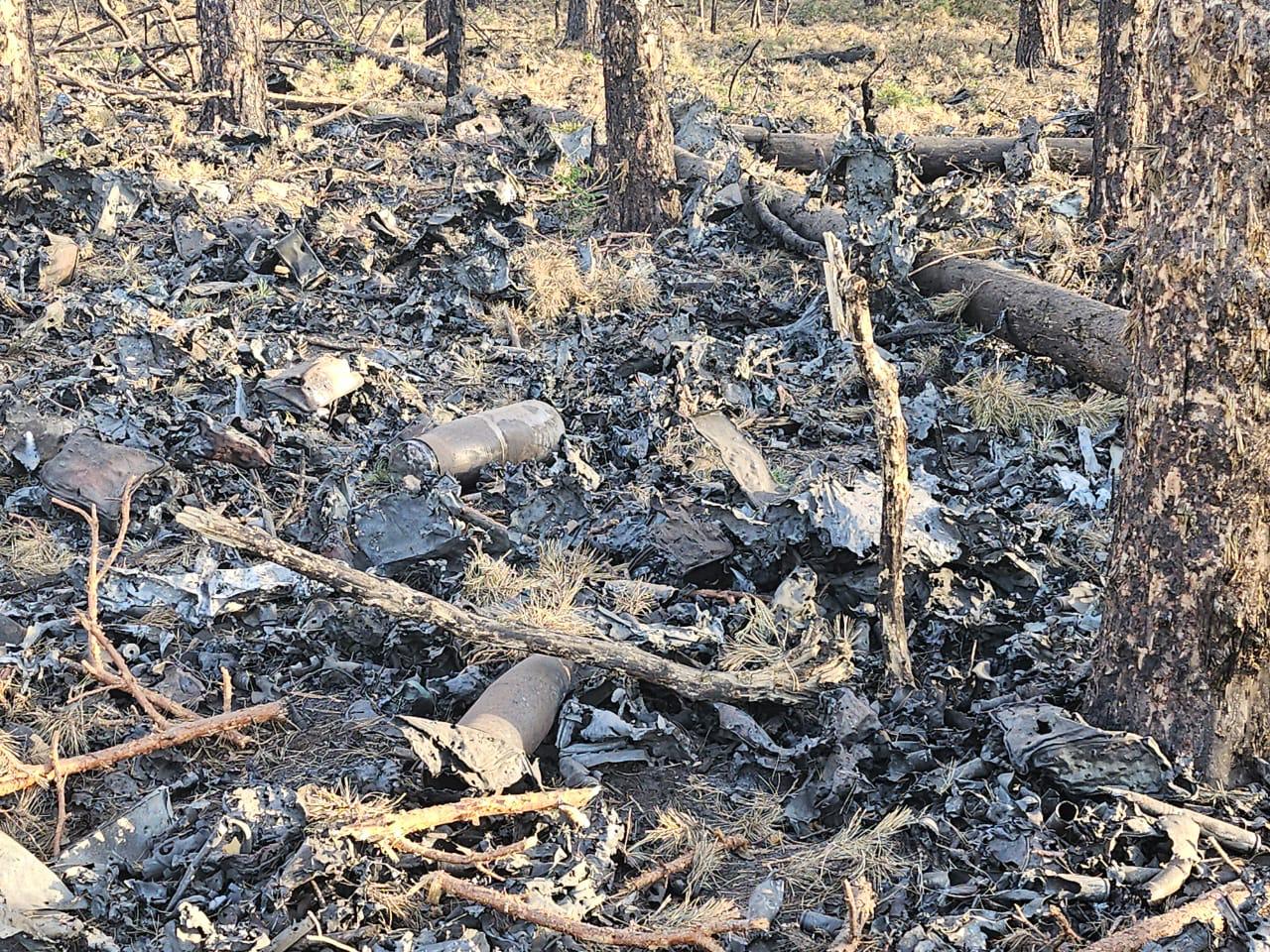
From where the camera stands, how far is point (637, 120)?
748 centimetres

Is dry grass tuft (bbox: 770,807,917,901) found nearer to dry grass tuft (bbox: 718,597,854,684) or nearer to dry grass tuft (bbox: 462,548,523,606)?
dry grass tuft (bbox: 718,597,854,684)

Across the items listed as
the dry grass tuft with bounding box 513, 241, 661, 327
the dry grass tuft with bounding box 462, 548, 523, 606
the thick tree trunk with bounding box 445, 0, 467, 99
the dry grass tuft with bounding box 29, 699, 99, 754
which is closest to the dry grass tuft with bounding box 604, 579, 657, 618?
the dry grass tuft with bounding box 462, 548, 523, 606

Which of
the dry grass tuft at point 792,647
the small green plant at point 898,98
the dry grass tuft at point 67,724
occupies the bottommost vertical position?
the dry grass tuft at point 67,724

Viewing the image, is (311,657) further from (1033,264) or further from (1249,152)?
(1033,264)

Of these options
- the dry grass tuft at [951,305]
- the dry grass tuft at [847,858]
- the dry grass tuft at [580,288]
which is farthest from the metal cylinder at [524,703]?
the dry grass tuft at [951,305]

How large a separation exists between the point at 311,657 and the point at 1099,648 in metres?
2.24

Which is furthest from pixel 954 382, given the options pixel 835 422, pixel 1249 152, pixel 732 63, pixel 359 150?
pixel 732 63

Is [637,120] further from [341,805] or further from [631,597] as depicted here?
[341,805]

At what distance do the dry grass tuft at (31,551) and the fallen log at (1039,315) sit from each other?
167 inches

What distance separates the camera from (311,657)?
11.1 ft

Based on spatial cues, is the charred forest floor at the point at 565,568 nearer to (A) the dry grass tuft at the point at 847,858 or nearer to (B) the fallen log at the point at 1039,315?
(A) the dry grass tuft at the point at 847,858

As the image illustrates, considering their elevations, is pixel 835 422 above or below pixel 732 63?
below

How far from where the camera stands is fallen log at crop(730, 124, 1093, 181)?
8492mm

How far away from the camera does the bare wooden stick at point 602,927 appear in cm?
228
